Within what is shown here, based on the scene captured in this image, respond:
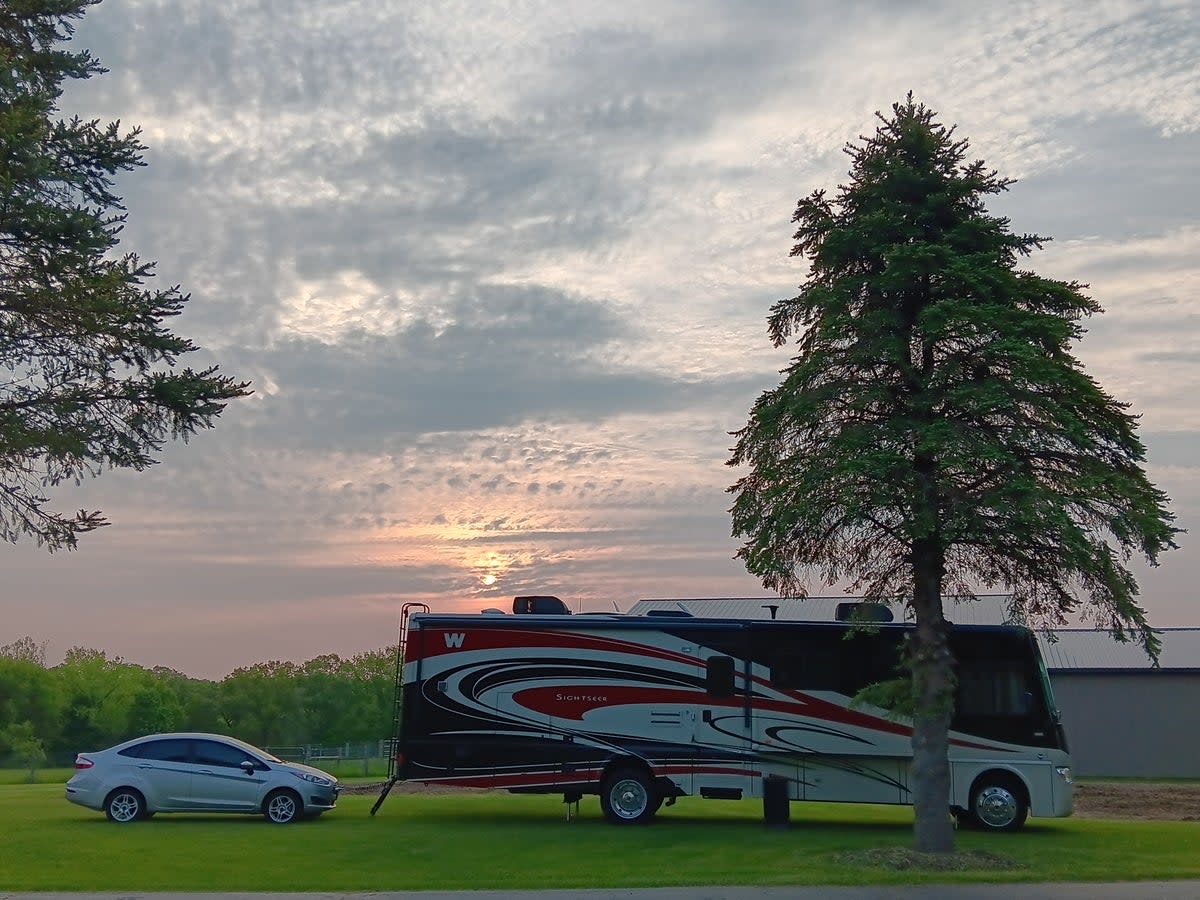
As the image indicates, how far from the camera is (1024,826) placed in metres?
20.8

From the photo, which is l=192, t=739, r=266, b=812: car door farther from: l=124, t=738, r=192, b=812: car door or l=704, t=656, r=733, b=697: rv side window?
l=704, t=656, r=733, b=697: rv side window

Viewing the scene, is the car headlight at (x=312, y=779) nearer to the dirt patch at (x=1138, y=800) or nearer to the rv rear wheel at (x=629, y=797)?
the rv rear wheel at (x=629, y=797)

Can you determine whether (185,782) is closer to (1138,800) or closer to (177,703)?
(1138,800)

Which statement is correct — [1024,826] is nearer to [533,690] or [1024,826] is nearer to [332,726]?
[533,690]

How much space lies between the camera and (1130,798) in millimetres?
29641

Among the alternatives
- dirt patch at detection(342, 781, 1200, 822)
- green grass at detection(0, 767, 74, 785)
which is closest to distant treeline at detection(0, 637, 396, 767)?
green grass at detection(0, 767, 74, 785)

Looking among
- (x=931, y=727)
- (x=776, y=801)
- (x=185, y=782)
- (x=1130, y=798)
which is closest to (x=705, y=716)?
(x=776, y=801)

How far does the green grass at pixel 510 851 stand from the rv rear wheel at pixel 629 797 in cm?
34

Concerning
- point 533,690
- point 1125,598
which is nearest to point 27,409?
point 533,690

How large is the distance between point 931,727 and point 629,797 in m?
5.85

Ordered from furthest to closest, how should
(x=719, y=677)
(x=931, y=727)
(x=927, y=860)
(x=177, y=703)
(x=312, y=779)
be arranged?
(x=177, y=703)
(x=312, y=779)
(x=719, y=677)
(x=931, y=727)
(x=927, y=860)

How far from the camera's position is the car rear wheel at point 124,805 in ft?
66.6

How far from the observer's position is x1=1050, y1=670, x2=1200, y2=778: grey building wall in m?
38.4

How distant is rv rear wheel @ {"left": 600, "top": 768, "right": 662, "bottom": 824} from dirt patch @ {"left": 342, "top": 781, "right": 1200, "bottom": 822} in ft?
19.1
